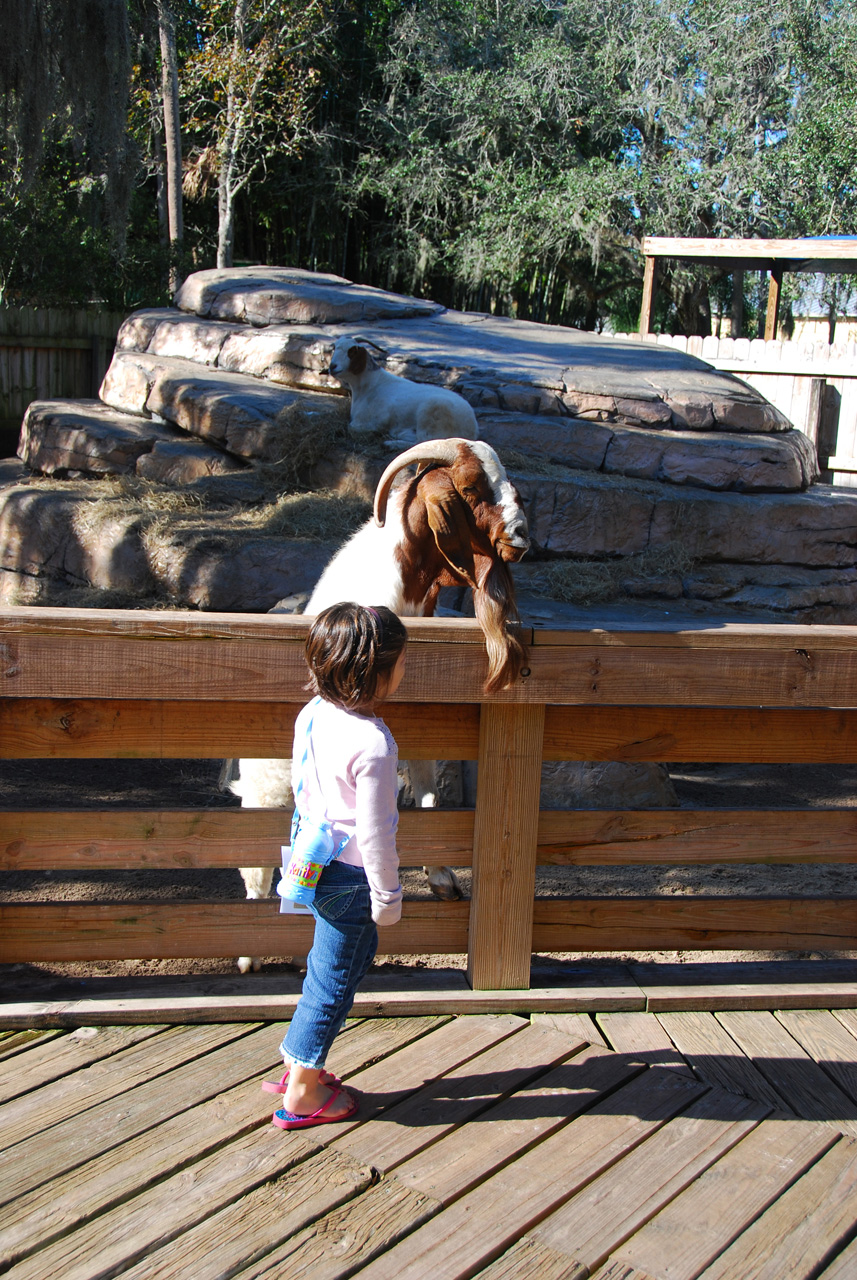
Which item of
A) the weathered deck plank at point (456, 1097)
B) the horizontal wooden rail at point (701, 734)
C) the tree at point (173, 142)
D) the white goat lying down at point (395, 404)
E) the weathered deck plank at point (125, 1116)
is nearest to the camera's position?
the weathered deck plank at point (125, 1116)

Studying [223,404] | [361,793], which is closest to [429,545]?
A: [361,793]

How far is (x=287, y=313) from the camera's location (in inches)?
416

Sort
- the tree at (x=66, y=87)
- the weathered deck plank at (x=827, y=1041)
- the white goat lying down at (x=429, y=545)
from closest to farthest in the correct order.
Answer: the weathered deck plank at (x=827, y=1041), the white goat lying down at (x=429, y=545), the tree at (x=66, y=87)

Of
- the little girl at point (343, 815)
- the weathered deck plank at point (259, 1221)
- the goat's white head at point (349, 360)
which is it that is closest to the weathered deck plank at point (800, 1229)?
the weathered deck plank at point (259, 1221)

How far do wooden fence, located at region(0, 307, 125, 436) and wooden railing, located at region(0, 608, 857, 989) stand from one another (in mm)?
11793

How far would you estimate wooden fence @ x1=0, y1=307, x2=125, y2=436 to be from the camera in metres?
13.3

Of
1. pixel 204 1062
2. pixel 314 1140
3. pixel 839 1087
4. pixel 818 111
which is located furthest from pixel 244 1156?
pixel 818 111

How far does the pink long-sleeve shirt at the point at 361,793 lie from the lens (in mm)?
2107

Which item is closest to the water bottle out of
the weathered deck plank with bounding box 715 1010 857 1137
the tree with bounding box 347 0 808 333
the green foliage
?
the weathered deck plank with bounding box 715 1010 857 1137

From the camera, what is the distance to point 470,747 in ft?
9.08

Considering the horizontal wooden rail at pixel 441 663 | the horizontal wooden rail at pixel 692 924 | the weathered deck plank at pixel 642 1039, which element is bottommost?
the weathered deck plank at pixel 642 1039

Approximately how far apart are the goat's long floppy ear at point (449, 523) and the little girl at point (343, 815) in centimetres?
98

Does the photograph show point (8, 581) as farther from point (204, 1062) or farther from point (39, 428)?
point (204, 1062)

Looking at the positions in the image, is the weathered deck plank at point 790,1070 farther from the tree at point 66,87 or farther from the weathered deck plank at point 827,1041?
the tree at point 66,87
